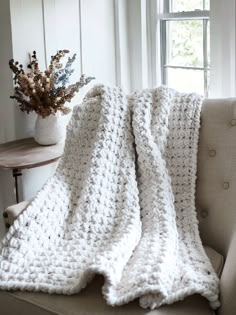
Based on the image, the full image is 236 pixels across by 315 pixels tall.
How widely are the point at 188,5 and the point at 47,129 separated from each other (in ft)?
2.96

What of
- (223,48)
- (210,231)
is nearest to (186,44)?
(223,48)

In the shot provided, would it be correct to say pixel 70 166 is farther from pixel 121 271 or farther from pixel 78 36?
pixel 78 36

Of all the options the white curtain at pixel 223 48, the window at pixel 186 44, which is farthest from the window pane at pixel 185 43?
the white curtain at pixel 223 48

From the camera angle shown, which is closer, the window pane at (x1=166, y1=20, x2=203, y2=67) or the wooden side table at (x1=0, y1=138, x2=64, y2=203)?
the wooden side table at (x1=0, y1=138, x2=64, y2=203)

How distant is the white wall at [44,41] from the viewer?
2334 millimetres

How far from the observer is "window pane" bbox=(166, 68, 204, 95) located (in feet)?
8.42

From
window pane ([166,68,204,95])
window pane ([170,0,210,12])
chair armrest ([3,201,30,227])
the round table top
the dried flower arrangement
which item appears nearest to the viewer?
chair armrest ([3,201,30,227])

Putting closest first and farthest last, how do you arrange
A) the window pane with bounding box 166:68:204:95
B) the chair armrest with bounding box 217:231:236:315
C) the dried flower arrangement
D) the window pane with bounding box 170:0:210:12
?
1. the chair armrest with bounding box 217:231:236:315
2. the dried flower arrangement
3. the window pane with bounding box 170:0:210:12
4. the window pane with bounding box 166:68:204:95

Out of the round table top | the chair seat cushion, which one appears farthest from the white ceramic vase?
the chair seat cushion

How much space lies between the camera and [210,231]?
179 centimetres

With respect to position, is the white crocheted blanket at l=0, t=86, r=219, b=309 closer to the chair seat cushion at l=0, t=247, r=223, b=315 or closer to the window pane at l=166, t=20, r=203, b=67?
the chair seat cushion at l=0, t=247, r=223, b=315

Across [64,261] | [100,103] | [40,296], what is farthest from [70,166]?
[40,296]

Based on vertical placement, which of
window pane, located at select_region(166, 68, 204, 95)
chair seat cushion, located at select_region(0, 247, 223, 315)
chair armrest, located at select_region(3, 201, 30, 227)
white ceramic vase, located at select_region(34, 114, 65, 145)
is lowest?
chair seat cushion, located at select_region(0, 247, 223, 315)

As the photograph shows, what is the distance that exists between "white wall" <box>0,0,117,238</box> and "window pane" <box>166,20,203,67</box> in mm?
299
